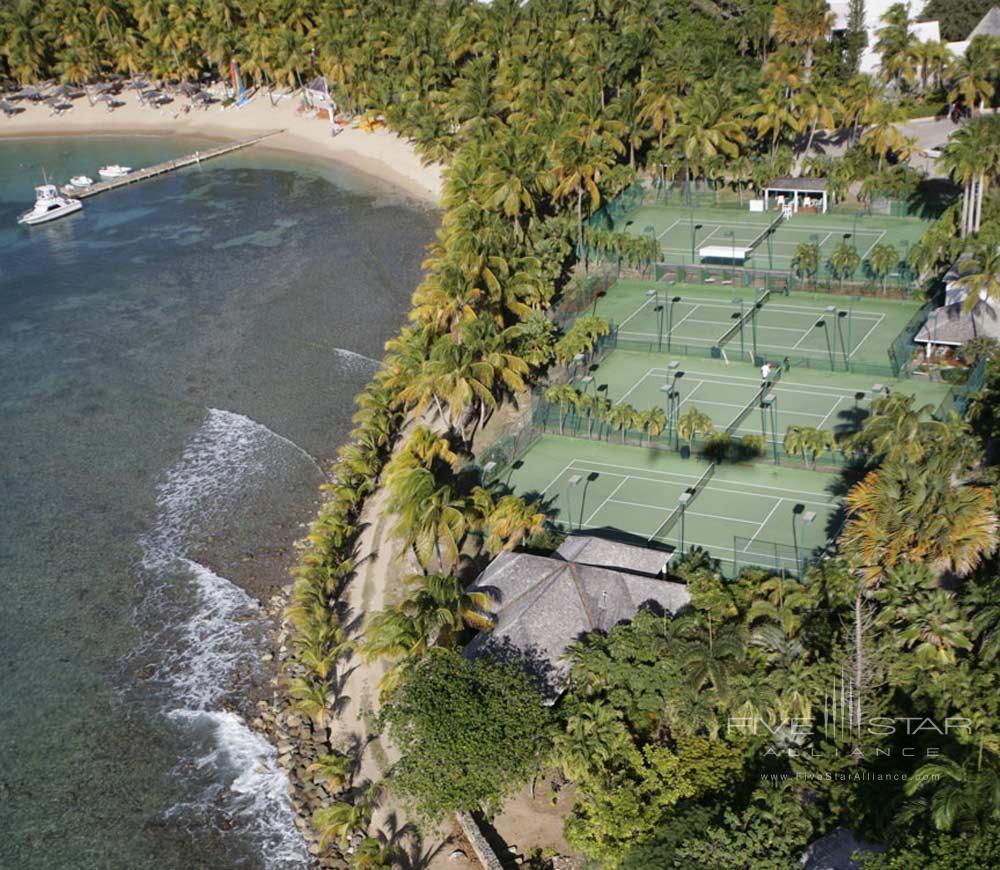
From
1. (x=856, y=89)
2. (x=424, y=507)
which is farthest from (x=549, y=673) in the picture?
(x=856, y=89)

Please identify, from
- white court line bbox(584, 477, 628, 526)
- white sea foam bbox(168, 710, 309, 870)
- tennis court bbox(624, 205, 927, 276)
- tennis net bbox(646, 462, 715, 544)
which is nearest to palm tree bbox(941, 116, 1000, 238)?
tennis court bbox(624, 205, 927, 276)

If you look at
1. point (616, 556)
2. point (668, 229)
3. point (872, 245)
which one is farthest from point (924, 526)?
point (668, 229)

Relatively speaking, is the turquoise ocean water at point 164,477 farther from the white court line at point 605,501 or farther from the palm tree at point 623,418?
the palm tree at point 623,418

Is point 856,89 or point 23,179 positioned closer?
point 856,89

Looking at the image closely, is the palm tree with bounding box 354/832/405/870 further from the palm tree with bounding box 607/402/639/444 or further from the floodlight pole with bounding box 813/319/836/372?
the floodlight pole with bounding box 813/319/836/372

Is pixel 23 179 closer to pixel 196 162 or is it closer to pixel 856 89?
pixel 196 162

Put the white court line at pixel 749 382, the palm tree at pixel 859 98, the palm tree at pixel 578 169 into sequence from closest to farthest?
the white court line at pixel 749 382, the palm tree at pixel 578 169, the palm tree at pixel 859 98

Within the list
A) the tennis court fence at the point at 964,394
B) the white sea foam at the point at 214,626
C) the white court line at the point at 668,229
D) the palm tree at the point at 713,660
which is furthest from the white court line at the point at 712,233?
the palm tree at the point at 713,660
